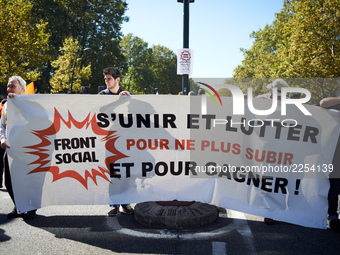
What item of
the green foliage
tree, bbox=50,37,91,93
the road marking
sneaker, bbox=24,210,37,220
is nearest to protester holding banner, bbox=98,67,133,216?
sneaker, bbox=24,210,37,220

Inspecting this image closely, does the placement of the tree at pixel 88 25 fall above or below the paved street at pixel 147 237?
above

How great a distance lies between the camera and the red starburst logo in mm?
4555

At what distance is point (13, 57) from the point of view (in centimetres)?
1977

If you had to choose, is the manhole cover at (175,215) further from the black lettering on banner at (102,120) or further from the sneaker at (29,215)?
the sneaker at (29,215)

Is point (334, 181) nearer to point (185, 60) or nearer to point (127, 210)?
point (127, 210)

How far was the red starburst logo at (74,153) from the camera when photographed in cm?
455

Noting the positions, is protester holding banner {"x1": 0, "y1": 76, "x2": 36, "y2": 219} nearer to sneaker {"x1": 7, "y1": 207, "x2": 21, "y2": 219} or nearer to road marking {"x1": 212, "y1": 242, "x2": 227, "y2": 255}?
sneaker {"x1": 7, "y1": 207, "x2": 21, "y2": 219}

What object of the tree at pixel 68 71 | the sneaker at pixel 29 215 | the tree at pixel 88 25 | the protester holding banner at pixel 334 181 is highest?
the tree at pixel 88 25

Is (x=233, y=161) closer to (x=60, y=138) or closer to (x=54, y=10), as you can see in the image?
(x=60, y=138)

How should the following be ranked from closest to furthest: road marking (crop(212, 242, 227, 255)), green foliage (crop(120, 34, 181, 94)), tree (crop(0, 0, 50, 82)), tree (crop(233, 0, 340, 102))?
road marking (crop(212, 242, 227, 255)) < tree (crop(0, 0, 50, 82)) < tree (crop(233, 0, 340, 102)) < green foliage (crop(120, 34, 181, 94))

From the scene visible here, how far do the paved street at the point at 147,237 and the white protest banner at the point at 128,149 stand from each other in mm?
316

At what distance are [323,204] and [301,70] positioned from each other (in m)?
21.8

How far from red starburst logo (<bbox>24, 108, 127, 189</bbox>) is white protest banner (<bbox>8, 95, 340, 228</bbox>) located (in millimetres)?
13

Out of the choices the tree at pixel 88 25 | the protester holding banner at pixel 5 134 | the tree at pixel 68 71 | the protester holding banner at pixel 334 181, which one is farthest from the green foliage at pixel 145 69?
the protester holding banner at pixel 334 181
